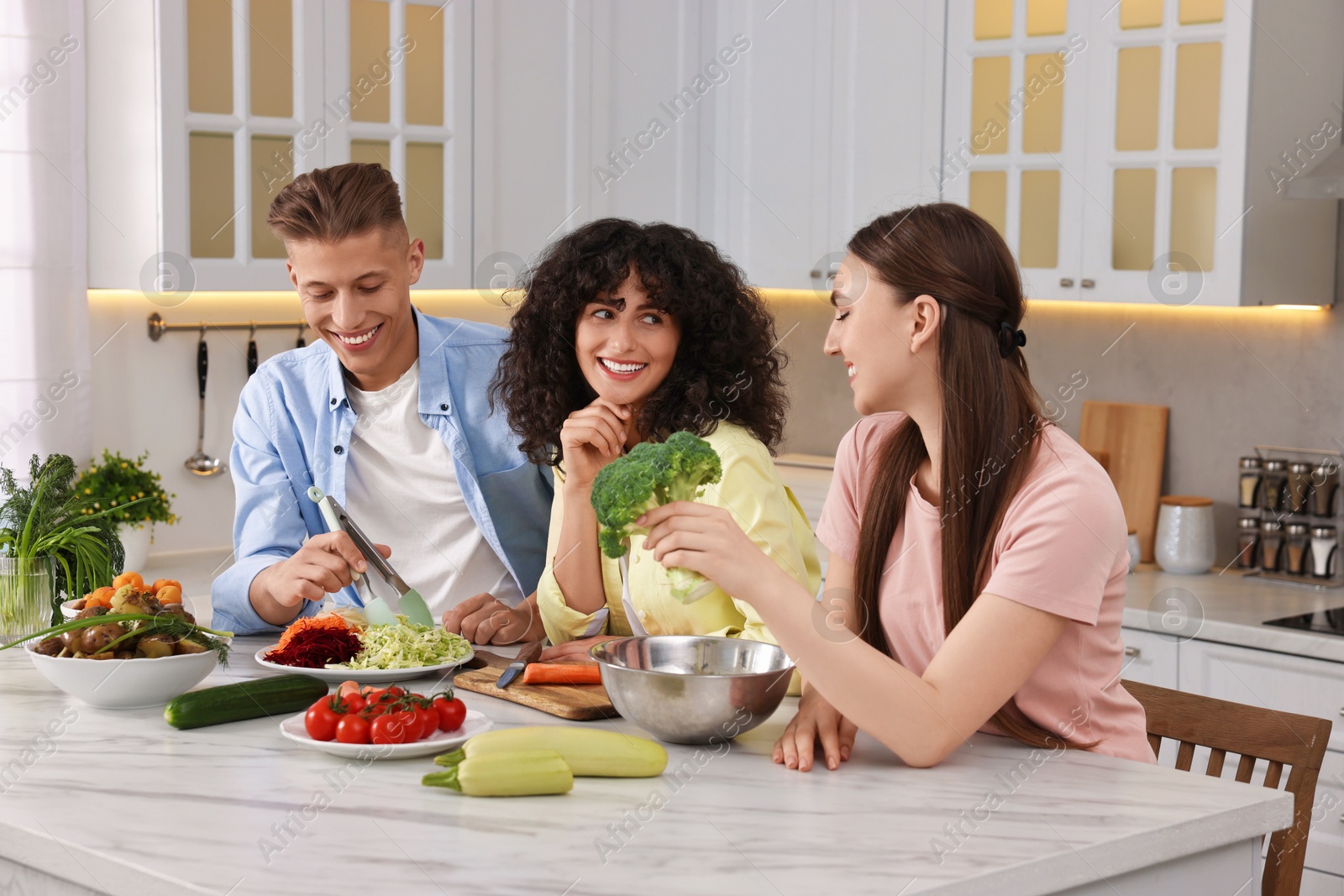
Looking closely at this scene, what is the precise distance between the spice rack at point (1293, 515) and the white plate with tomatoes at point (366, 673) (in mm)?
2495

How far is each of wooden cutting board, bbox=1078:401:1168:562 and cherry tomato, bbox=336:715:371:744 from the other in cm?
275

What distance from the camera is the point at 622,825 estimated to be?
1.35m

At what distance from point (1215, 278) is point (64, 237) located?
115 inches

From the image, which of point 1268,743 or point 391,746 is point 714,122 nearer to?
point 1268,743

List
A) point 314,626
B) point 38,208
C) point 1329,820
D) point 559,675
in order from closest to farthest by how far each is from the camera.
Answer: point 559,675 < point 314,626 < point 1329,820 < point 38,208

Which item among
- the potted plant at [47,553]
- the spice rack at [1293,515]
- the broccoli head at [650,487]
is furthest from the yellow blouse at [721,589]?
the spice rack at [1293,515]

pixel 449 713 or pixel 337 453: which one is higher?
pixel 337 453

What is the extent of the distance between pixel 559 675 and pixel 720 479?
0.34 metres

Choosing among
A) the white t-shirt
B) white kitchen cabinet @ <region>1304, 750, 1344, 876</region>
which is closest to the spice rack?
white kitchen cabinet @ <region>1304, 750, 1344, 876</region>

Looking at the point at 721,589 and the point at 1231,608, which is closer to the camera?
the point at 721,589

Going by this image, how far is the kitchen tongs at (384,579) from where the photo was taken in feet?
6.59

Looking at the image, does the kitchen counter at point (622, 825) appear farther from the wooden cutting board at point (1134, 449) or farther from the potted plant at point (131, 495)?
the wooden cutting board at point (1134, 449)

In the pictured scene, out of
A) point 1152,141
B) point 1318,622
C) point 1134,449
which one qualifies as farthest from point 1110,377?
point 1318,622

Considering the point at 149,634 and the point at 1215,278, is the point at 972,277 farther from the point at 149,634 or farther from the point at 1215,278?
the point at 1215,278
